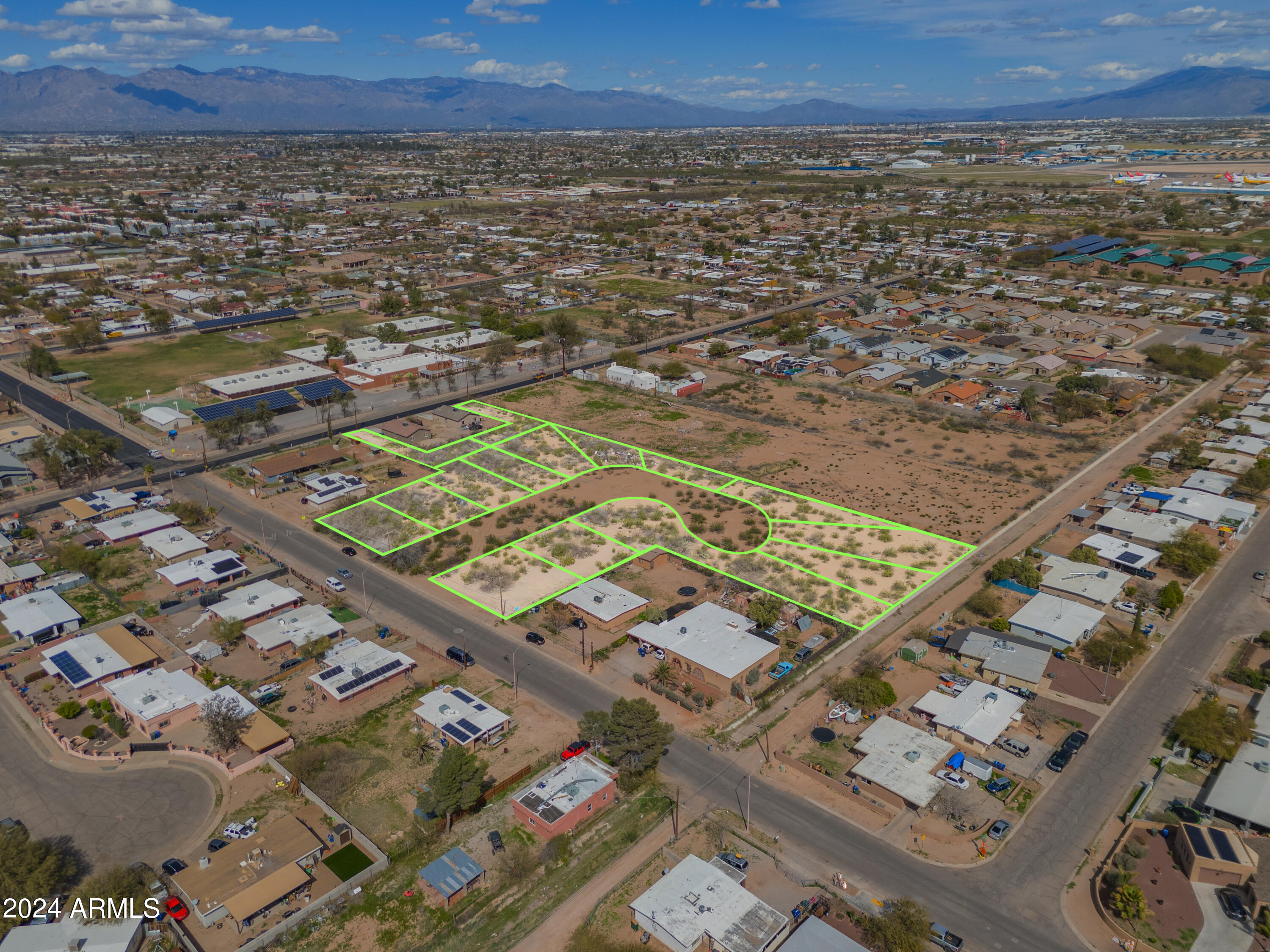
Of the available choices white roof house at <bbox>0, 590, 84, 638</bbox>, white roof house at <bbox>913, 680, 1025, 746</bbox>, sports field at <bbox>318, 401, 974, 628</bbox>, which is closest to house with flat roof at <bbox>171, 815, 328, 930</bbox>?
sports field at <bbox>318, 401, 974, 628</bbox>

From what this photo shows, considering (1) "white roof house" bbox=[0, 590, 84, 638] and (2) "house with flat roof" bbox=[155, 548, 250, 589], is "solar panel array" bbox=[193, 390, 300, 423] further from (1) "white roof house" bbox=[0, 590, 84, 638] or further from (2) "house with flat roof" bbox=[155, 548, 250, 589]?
(1) "white roof house" bbox=[0, 590, 84, 638]

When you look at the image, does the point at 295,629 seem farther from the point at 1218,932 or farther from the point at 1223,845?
the point at 1223,845

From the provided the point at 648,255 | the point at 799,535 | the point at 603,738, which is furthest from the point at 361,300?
the point at 603,738

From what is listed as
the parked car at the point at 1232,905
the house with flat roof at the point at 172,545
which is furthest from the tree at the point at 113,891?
the parked car at the point at 1232,905

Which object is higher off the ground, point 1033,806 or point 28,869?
point 28,869

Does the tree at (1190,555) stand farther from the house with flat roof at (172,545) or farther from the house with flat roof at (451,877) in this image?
the house with flat roof at (172,545)

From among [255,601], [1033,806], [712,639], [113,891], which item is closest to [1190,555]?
[1033,806]
